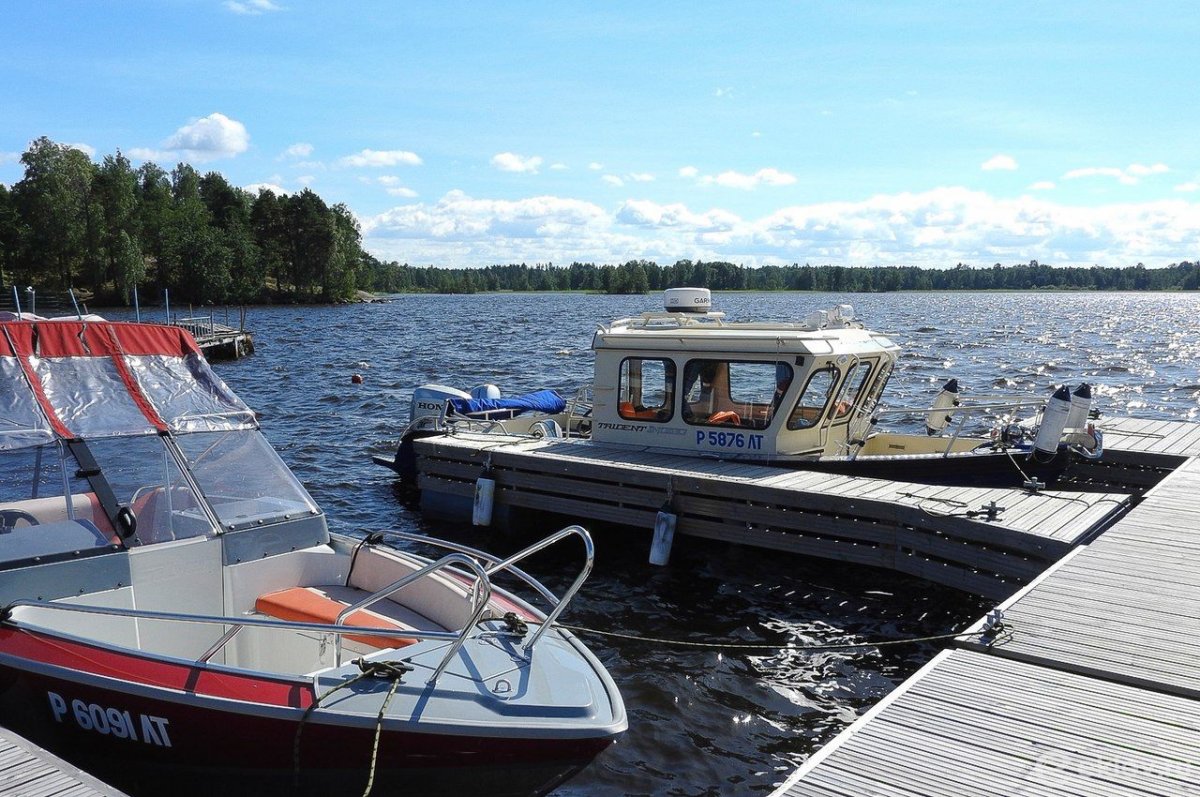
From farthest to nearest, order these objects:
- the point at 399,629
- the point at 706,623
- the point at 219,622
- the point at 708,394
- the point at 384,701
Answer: the point at 708,394
the point at 706,623
the point at 399,629
the point at 219,622
the point at 384,701

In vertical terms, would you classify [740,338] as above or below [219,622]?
above

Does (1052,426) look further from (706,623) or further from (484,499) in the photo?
(484,499)

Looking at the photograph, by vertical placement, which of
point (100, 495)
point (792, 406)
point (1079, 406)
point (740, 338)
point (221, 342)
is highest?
point (740, 338)

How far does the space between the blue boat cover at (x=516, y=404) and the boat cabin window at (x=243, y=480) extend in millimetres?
8047

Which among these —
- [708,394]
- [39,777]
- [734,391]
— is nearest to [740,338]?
[734,391]

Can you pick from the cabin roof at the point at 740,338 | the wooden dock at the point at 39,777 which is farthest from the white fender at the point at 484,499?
the wooden dock at the point at 39,777

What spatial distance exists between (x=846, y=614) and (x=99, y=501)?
7.43m

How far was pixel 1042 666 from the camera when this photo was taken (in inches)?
239

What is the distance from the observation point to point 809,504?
10.5 metres

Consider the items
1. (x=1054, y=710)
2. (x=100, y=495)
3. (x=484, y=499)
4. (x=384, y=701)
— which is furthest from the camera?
(x=484, y=499)

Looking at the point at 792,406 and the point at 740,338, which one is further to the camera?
the point at 740,338

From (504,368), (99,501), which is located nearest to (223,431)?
(99,501)

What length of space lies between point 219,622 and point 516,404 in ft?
36.9

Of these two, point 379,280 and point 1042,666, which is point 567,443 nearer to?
point 1042,666
